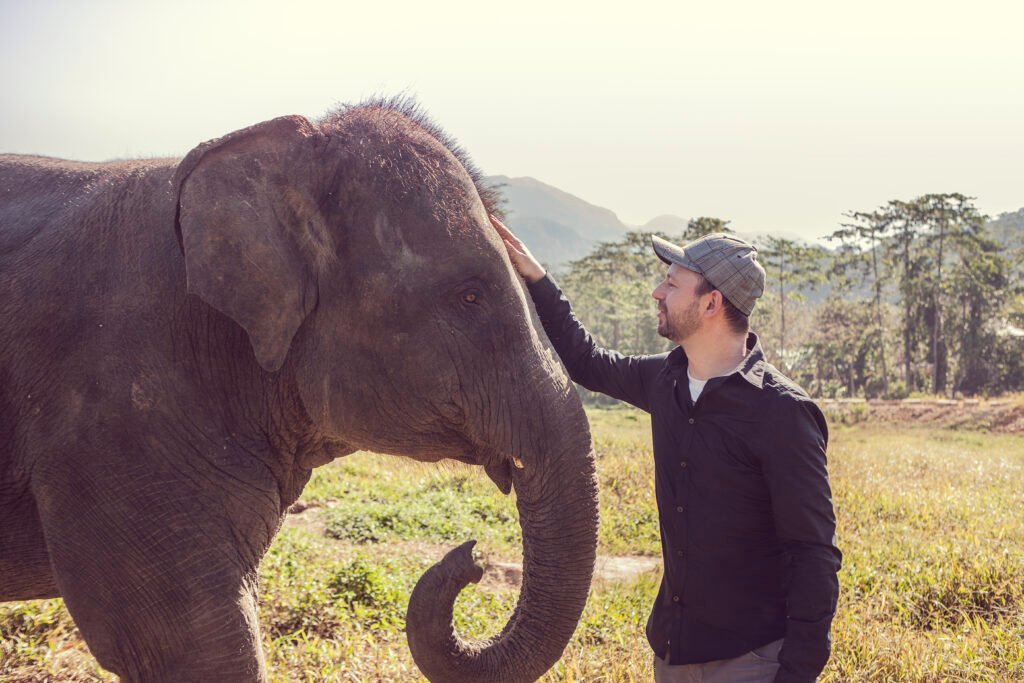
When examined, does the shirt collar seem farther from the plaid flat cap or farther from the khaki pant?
the khaki pant

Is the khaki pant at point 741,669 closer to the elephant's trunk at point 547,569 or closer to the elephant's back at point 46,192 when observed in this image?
the elephant's trunk at point 547,569

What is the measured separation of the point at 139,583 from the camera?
2.28 meters

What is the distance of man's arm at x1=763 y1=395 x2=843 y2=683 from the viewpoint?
225cm

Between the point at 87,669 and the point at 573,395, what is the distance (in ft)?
→ 8.67

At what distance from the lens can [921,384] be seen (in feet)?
140

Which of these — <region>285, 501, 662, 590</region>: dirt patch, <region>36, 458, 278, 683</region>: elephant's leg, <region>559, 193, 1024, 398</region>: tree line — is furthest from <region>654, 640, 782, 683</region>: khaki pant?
<region>559, 193, 1024, 398</region>: tree line

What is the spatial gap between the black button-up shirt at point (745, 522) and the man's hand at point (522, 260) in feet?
2.27

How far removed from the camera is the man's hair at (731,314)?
102 inches

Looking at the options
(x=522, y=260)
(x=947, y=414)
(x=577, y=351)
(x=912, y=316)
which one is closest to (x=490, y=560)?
(x=577, y=351)

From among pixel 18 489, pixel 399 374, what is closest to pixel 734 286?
pixel 399 374

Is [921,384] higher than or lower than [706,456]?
lower

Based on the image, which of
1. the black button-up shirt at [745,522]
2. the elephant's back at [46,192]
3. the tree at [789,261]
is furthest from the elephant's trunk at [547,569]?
the tree at [789,261]

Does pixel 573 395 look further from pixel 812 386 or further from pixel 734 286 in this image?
pixel 812 386

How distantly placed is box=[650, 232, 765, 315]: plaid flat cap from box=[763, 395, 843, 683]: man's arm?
34 centimetres
